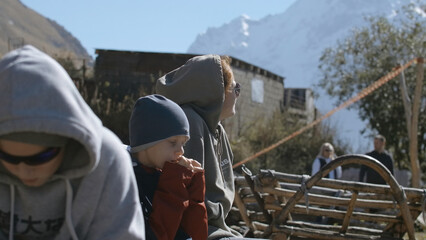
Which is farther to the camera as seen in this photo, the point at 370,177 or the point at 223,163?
the point at 370,177

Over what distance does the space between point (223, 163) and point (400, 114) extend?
18.4 metres

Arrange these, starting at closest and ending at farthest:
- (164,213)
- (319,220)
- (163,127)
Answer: (164,213) → (163,127) → (319,220)

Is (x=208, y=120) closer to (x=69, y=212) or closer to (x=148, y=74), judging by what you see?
(x=69, y=212)

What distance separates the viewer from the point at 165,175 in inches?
90.9

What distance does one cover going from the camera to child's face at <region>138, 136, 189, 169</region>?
241 centimetres

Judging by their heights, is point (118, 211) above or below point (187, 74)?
below

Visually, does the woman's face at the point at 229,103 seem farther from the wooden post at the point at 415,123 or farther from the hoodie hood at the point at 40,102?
the wooden post at the point at 415,123

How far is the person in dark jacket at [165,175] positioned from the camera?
7.32 feet

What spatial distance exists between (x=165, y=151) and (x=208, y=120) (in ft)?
1.90

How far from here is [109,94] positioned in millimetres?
19516

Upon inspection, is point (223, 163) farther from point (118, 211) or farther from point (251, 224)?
point (251, 224)

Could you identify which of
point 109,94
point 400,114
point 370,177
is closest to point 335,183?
point 370,177

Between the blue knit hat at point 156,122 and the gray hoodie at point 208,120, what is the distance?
388 mm

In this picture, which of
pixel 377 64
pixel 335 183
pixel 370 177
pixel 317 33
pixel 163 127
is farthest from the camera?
pixel 317 33
